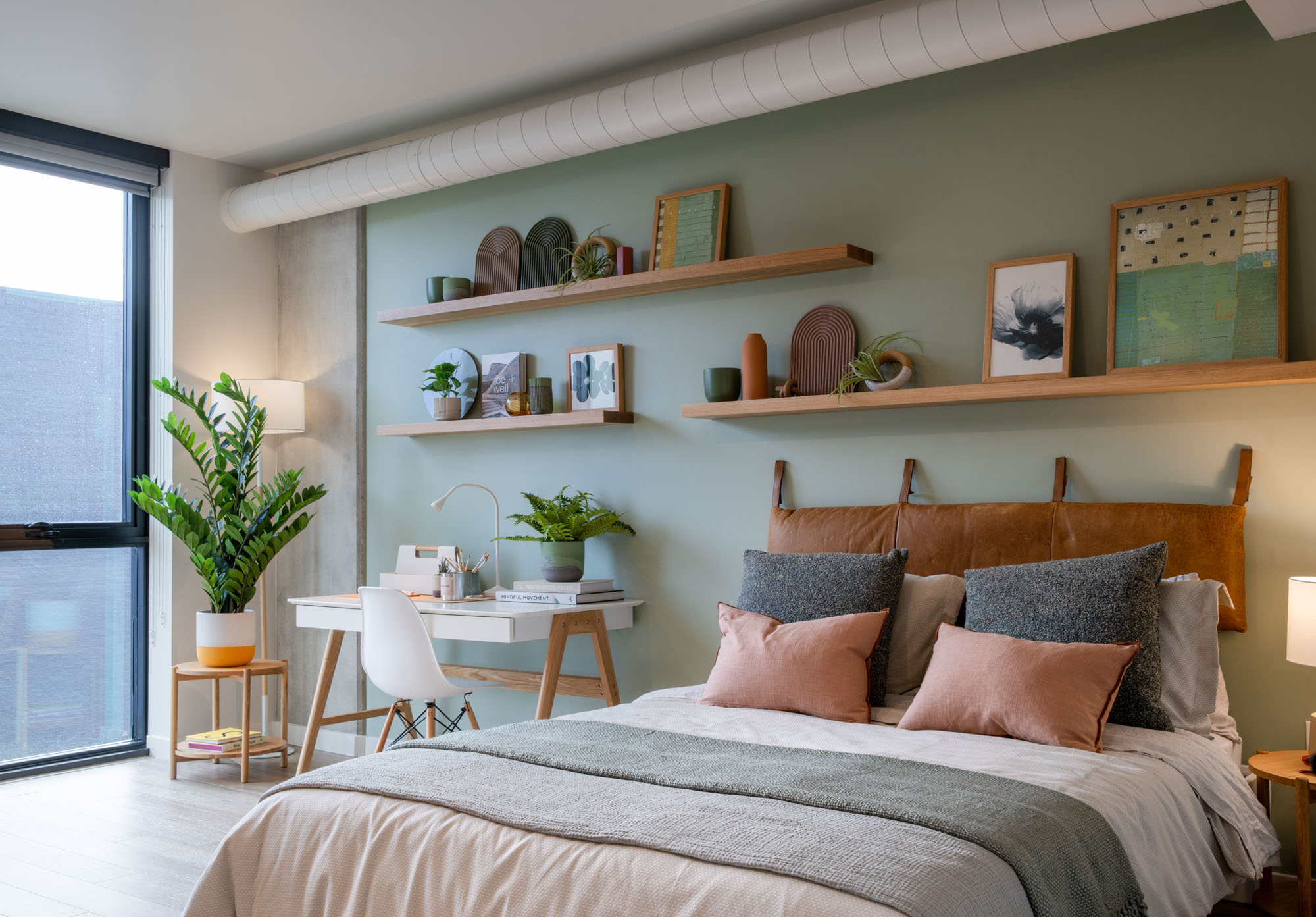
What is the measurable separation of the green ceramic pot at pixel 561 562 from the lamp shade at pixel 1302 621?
2375 mm

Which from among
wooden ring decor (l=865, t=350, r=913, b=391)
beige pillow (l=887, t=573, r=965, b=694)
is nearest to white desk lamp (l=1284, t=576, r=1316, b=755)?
beige pillow (l=887, t=573, r=965, b=694)

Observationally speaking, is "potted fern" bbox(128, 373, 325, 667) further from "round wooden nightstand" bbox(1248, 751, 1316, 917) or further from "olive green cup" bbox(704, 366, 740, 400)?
"round wooden nightstand" bbox(1248, 751, 1316, 917)

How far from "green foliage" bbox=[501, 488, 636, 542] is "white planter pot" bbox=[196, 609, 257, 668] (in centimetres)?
130

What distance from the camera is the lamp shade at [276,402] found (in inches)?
198

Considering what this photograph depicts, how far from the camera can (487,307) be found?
449 centimetres

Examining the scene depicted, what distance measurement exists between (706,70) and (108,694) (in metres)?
3.88

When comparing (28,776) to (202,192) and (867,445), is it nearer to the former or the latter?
(202,192)

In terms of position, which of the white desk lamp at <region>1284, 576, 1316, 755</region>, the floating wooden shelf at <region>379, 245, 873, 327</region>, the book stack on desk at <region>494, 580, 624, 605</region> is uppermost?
the floating wooden shelf at <region>379, 245, 873, 327</region>

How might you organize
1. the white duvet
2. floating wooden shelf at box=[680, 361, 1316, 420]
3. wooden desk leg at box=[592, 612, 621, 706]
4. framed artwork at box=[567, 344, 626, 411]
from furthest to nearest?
framed artwork at box=[567, 344, 626, 411], wooden desk leg at box=[592, 612, 621, 706], floating wooden shelf at box=[680, 361, 1316, 420], the white duvet

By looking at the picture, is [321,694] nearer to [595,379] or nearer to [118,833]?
[118,833]

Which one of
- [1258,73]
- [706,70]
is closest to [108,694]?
[706,70]

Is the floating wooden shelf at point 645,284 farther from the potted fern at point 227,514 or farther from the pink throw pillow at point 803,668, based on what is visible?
the pink throw pillow at point 803,668

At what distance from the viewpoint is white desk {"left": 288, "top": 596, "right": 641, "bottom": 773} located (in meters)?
3.84

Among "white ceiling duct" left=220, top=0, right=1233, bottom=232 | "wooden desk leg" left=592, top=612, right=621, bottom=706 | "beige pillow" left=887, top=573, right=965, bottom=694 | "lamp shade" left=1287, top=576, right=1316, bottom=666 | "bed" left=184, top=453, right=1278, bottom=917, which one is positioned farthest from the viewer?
"wooden desk leg" left=592, top=612, right=621, bottom=706
